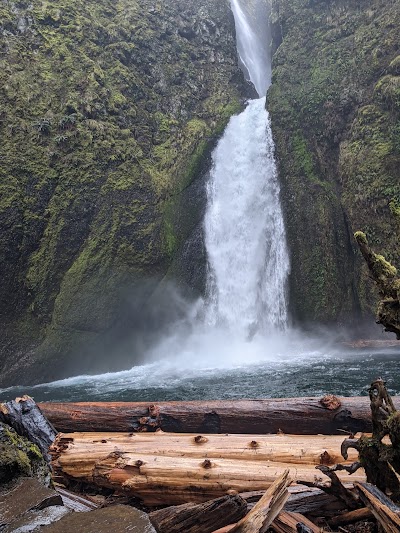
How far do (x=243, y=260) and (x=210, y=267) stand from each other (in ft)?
5.80

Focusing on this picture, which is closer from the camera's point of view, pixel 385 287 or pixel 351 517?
pixel 351 517

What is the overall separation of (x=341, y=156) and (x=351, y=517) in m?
21.3

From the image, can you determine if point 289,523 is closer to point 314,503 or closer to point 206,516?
point 314,503

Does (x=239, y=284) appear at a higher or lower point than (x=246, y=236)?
lower

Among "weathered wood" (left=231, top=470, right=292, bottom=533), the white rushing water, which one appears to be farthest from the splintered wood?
the white rushing water

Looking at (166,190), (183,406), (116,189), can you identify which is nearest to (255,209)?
(166,190)

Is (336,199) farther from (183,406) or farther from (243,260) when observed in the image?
(183,406)

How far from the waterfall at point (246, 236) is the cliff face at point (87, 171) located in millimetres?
1463

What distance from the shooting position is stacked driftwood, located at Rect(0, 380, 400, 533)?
114 inches

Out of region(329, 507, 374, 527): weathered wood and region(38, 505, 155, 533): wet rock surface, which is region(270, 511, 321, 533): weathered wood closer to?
region(329, 507, 374, 527): weathered wood

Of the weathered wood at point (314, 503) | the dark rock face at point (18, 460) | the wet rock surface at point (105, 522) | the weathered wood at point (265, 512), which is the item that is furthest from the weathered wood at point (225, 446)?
the wet rock surface at point (105, 522)

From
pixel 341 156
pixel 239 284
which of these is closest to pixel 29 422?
pixel 239 284

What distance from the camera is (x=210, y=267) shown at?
21.9 metres

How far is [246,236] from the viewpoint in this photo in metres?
22.2
